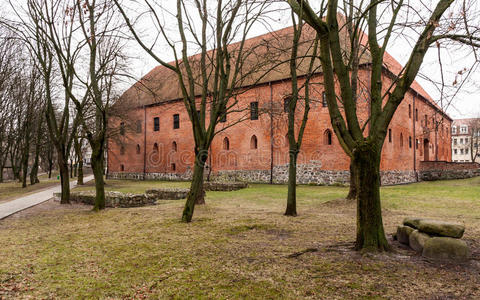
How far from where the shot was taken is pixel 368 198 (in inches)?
211

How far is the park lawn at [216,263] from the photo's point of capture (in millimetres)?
4004

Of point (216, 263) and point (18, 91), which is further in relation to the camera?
point (18, 91)

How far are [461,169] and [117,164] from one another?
38.9 m

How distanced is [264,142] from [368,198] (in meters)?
21.7

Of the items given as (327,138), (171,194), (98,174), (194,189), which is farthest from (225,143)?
(194,189)

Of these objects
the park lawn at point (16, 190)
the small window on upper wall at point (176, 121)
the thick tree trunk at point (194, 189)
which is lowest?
the park lawn at point (16, 190)

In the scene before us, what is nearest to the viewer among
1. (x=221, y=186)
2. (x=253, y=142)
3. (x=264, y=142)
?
(x=221, y=186)

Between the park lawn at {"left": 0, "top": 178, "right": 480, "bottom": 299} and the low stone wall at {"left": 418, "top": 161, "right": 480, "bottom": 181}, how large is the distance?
21803 mm

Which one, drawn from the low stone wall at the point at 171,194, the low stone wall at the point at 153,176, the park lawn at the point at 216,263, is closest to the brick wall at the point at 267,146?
the low stone wall at the point at 153,176

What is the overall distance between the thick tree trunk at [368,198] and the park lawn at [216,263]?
0.30m

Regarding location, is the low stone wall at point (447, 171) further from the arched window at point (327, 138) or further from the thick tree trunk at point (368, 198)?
the thick tree trunk at point (368, 198)

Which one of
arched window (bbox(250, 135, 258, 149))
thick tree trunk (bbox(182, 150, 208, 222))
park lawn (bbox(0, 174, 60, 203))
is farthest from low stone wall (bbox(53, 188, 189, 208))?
arched window (bbox(250, 135, 258, 149))

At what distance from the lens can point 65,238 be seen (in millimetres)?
7090

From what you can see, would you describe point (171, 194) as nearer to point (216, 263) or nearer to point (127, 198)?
point (127, 198)
